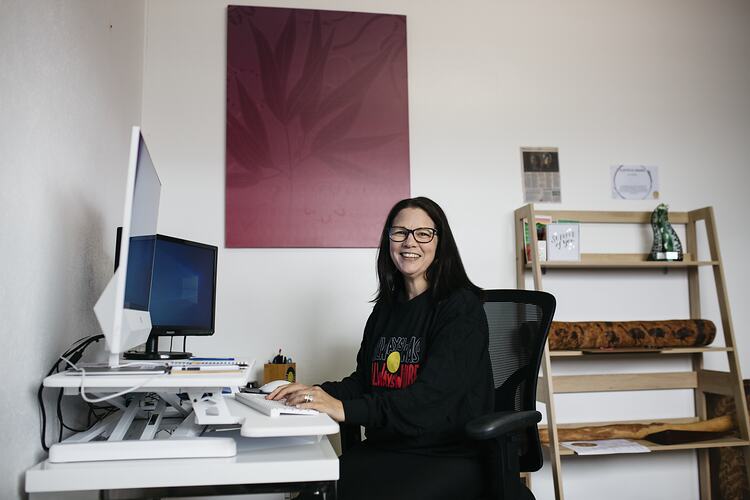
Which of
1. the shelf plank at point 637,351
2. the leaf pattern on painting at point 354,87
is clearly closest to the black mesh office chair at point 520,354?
the shelf plank at point 637,351

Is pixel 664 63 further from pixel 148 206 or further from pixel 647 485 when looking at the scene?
pixel 148 206

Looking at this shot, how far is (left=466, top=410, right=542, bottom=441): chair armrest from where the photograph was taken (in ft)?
4.48

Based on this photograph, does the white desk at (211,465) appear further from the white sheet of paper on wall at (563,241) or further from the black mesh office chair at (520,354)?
the white sheet of paper on wall at (563,241)

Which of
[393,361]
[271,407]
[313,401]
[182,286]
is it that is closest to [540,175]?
[393,361]

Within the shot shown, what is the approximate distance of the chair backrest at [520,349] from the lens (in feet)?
5.71

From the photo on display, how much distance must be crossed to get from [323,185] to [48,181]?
59.0 inches

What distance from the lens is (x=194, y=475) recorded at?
1.09 m

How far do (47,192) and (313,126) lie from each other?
156 cm

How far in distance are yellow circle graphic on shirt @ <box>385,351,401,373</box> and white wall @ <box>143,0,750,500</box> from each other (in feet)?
3.15

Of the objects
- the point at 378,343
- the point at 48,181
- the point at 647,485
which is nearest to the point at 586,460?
the point at 647,485

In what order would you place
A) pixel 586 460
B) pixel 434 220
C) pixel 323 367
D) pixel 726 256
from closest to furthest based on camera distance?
pixel 434 220 → pixel 323 367 → pixel 586 460 → pixel 726 256

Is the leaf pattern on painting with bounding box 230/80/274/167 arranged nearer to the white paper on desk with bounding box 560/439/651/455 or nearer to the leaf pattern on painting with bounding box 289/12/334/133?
the leaf pattern on painting with bounding box 289/12/334/133

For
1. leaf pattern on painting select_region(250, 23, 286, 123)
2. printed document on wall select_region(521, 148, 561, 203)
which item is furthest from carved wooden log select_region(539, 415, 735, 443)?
leaf pattern on painting select_region(250, 23, 286, 123)

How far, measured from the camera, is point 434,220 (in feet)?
6.14
